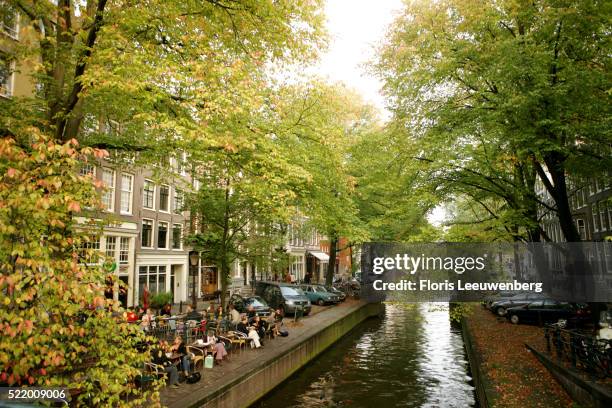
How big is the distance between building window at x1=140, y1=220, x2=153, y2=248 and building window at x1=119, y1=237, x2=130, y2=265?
1.47m

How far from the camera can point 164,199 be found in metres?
32.8

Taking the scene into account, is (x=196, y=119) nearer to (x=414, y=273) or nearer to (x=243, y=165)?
(x=243, y=165)

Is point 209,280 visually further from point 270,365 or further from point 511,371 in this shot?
point 511,371

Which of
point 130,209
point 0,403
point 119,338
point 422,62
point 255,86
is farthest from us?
point 130,209

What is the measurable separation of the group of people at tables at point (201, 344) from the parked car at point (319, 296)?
12.9 metres

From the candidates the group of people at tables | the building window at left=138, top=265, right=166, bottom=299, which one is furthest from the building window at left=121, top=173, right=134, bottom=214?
the group of people at tables

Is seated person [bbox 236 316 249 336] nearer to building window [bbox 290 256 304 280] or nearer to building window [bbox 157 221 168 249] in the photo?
building window [bbox 157 221 168 249]

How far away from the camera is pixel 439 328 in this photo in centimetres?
3062

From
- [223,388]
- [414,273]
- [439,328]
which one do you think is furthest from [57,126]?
[439,328]

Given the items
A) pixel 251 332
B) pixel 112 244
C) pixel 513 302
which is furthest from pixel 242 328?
pixel 513 302

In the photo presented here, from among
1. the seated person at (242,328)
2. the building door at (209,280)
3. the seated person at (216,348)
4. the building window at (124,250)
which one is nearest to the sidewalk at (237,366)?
the seated person at (216,348)

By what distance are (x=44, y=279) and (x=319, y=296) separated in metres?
30.2

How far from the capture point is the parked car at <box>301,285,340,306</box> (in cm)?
3347

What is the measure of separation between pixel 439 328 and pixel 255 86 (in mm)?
24909
